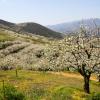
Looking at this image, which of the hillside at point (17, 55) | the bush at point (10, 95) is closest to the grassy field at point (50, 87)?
the bush at point (10, 95)

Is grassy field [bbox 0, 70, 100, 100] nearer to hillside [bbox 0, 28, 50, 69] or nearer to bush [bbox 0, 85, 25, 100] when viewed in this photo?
bush [bbox 0, 85, 25, 100]

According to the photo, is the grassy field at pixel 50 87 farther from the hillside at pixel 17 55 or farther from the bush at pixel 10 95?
the hillside at pixel 17 55

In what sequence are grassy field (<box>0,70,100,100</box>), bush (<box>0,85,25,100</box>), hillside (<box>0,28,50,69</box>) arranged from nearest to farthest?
bush (<box>0,85,25,100</box>) → grassy field (<box>0,70,100,100</box>) → hillside (<box>0,28,50,69</box>)

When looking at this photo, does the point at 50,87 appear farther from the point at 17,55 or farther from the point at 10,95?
the point at 17,55

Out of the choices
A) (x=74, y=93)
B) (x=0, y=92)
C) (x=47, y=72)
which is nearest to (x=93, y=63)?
(x=74, y=93)

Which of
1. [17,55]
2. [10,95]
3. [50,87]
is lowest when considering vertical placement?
[50,87]

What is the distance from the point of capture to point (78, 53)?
171 ft

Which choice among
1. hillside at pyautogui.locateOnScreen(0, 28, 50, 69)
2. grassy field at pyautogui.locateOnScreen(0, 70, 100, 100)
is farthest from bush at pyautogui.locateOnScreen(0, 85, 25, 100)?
hillside at pyautogui.locateOnScreen(0, 28, 50, 69)


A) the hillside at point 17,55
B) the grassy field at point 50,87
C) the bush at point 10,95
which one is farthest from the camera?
the hillside at point 17,55

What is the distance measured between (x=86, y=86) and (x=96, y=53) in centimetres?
571

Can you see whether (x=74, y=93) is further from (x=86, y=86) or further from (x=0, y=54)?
(x=0, y=54)

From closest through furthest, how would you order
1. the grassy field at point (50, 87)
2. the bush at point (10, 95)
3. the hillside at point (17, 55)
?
the bush at point (10, 95) → the grassy field at point (50, 87) → the hillside at point (17, 55)

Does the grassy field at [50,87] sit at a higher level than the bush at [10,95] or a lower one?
lower

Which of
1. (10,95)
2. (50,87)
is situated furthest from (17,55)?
(10,95)
